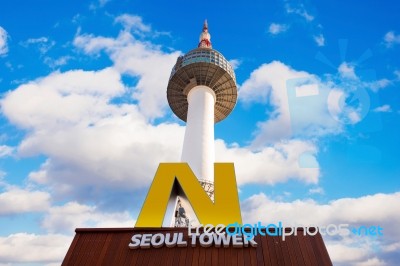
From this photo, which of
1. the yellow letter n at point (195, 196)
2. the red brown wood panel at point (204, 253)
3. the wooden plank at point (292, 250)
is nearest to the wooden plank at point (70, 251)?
the red brown wood panel at point (204, 253)

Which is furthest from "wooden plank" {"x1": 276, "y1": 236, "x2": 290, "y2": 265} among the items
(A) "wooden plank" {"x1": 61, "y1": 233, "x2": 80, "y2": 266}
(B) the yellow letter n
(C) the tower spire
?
(C) the tower spire

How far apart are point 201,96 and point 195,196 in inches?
1152

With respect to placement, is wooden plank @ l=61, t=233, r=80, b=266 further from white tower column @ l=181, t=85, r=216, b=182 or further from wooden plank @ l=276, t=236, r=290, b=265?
white tower column @ l=181, t=85, r=216, b=182

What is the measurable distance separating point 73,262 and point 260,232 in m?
10.8

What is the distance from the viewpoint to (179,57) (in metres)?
52.9

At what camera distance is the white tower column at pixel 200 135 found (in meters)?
38.6

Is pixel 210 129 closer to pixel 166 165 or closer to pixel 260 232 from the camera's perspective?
pixel 166 165

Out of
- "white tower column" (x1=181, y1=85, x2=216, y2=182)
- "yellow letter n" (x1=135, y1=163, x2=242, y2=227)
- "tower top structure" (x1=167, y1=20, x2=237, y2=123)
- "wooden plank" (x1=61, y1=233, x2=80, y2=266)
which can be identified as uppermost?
"tower top structure" (x1=167, y1=20, x2=237, y2=123)

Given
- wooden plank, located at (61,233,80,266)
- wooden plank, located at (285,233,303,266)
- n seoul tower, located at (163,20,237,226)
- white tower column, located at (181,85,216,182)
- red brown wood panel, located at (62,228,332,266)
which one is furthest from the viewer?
n seoul tower, located at (163,20,237,226)

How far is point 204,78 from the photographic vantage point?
50031 millimetres

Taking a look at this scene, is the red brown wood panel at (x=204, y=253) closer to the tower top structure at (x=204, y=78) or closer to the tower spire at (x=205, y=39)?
the tower top structure at (x=204, y=78)

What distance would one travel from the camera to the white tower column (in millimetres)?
38562

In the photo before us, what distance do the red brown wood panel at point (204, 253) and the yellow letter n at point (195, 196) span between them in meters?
2.33

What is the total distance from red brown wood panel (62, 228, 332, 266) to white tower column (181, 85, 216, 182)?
67.7 feet
